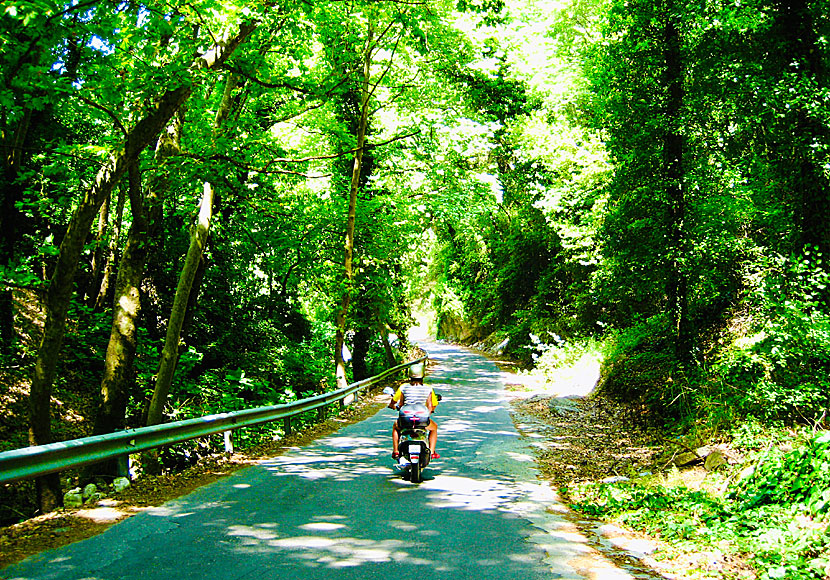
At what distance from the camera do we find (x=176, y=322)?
1102cm

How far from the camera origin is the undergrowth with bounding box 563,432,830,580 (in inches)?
193

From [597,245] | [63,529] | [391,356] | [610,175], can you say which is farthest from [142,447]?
[391,356]

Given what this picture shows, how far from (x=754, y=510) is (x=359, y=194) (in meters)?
16.0

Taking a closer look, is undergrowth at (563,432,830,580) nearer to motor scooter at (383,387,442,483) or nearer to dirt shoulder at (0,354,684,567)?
dirt shoulder at (0,354,684,567)

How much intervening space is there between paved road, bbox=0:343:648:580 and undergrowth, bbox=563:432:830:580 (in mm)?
856

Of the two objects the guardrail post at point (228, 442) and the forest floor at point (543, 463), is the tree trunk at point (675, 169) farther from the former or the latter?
the guardrail post at point (228, 442)

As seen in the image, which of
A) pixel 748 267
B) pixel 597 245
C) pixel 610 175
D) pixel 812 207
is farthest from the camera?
pixel 597 245

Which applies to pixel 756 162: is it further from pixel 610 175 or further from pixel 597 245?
pixel 597 245

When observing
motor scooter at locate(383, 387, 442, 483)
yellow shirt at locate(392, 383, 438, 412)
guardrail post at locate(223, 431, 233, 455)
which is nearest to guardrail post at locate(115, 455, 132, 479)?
guardrail post at locate(223, 431, 233, 455)

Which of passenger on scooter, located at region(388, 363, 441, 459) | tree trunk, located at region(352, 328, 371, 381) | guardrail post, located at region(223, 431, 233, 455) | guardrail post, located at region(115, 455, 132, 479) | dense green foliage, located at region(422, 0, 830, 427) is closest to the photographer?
guardrail post, located at region(115, 455, 132, 479)

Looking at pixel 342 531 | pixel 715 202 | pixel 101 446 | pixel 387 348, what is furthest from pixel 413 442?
pixel 387 348

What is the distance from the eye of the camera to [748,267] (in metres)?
11.0

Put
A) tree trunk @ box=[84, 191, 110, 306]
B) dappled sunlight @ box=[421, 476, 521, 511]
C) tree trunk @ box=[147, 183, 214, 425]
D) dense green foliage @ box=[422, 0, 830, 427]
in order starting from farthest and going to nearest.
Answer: tree trunk @ box=[84, 191, 110, 306], tree trunk @ box=[147, 183, 214, 425], dense green foliage @ box=[422, 0, 830, 427], dappled sunlight @ box=[421, 476, 521, 511]

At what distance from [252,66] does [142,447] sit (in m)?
6.64
